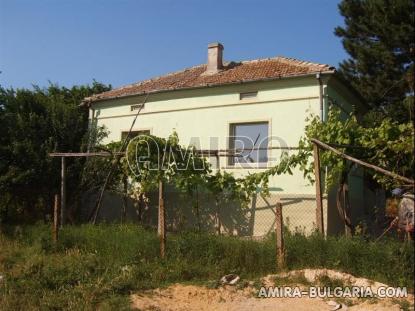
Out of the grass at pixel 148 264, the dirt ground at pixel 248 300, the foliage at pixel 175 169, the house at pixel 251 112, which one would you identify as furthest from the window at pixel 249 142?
the dirt ground at pixel 248 300

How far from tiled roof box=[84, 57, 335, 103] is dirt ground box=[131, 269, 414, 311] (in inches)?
259

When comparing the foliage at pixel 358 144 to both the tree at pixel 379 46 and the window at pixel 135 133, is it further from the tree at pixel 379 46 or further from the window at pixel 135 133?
the tree at pixel 379 46

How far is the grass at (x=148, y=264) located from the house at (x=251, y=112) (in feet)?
11.7

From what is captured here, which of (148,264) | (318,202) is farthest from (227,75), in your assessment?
(148,264)

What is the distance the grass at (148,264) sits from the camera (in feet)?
21.2

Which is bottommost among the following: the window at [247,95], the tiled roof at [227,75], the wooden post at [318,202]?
the wooden post at [318,202]

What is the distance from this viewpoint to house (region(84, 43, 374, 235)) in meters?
11.8

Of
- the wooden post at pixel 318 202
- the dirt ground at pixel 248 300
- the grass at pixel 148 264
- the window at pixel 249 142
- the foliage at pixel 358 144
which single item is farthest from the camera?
the window at pixel 249 142

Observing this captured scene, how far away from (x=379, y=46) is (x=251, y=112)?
9.87 meters

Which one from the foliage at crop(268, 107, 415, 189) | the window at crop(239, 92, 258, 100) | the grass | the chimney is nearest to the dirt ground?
the grass

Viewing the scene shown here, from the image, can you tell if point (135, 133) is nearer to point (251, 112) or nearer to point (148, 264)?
point (251, 112)

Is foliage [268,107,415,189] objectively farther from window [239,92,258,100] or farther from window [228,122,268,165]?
window [239,92,258,100]

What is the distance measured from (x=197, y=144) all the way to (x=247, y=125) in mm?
1571

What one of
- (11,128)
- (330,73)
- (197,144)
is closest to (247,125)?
(197,144)
